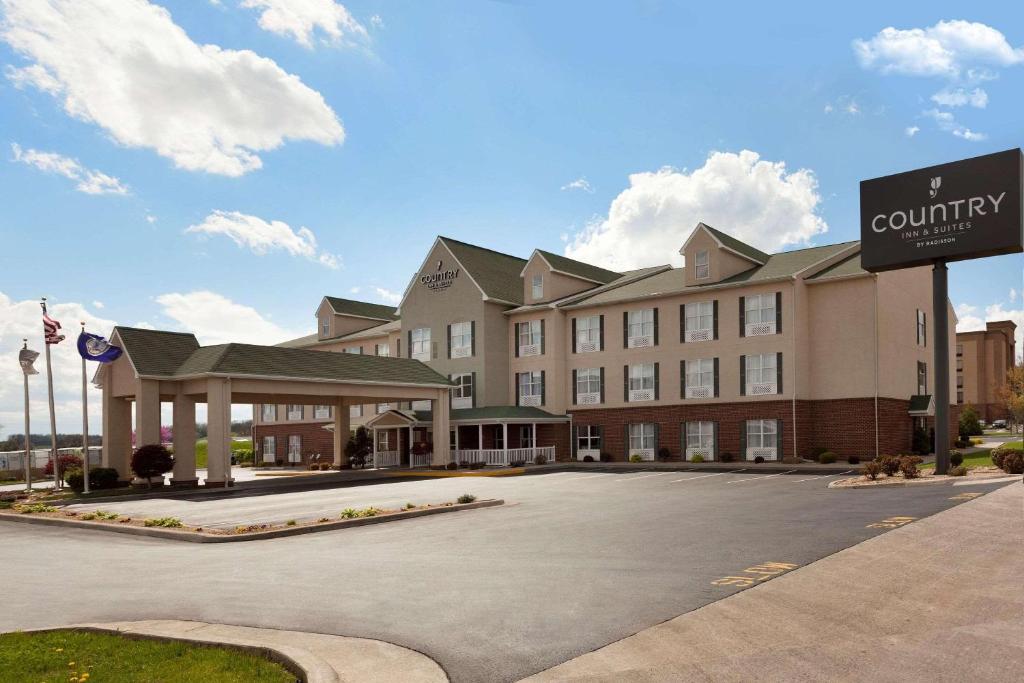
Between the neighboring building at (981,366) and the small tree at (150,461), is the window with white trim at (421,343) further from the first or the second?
the neighboring building at (981,366)

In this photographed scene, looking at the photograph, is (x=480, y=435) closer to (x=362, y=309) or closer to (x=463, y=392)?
(x=463, y=392)

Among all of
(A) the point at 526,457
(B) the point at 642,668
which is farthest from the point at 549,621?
(A) the point at 526,457

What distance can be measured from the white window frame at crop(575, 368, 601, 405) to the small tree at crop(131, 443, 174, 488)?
22948 millimetres

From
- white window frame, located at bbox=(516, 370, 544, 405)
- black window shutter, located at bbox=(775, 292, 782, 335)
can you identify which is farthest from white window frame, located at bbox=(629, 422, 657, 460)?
black window shutter, located at bbox=(775, 292, 782, 335)

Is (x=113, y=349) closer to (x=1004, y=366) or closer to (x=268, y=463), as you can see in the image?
(x=268, y=463)

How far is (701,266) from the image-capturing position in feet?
140

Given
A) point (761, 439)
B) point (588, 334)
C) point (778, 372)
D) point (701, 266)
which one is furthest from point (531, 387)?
point (778, 372)

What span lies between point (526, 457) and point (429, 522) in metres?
27.2

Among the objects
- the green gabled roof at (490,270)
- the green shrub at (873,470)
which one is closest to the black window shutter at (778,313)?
the green shrub at (873,470)

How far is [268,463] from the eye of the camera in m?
62.8

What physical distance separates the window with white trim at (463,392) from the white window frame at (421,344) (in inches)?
108

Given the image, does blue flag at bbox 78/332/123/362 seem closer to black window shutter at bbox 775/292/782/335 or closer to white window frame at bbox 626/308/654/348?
white window frame at bbox 626/308/654/348

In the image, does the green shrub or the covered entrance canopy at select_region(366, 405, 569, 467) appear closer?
the green shrub

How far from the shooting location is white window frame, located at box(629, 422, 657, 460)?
43.3m
